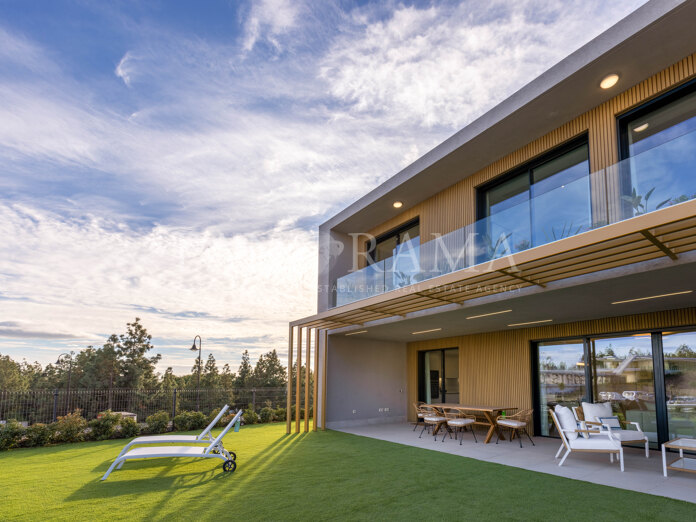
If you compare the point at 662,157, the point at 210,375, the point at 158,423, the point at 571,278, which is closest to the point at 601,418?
the point at 571,278

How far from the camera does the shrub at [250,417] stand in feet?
45.3

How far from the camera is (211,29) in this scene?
9594mm

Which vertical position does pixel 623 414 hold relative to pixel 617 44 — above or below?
below

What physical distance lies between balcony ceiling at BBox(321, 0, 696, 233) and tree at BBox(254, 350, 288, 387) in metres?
21.0

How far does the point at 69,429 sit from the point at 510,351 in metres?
11.0

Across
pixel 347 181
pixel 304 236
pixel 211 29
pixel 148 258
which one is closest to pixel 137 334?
pixel 148 258

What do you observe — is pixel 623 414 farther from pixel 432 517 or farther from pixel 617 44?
pixel 617 44

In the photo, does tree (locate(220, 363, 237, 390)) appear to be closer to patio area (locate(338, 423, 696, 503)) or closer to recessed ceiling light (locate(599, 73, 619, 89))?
patio area (locate(338, 423, 696, 503))

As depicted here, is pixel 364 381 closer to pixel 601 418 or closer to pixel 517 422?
pixel 517 422

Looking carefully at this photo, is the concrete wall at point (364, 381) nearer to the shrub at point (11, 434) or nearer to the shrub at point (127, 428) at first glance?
the shrub at point (127, 428)

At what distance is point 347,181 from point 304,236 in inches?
120

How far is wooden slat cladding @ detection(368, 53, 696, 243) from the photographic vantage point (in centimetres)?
704

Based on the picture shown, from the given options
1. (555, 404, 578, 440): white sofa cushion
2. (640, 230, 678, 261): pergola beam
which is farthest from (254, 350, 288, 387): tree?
(640, 230, 678, 261): pergola beam

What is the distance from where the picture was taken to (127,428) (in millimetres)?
10781
